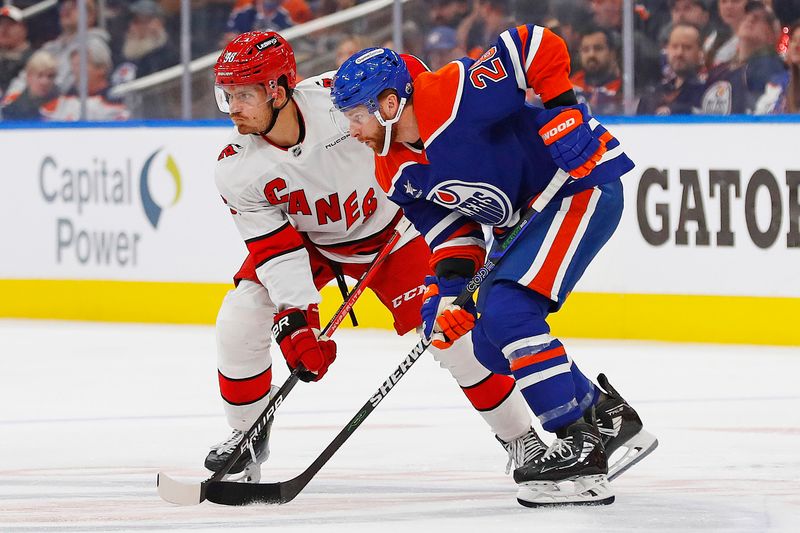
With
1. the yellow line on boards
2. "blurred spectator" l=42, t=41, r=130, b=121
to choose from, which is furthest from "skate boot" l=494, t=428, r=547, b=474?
"blurred spectator" l=42, t=41, r=130, b=121

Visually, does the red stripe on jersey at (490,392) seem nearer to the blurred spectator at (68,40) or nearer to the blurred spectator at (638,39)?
the blurred spectator at (638,39)

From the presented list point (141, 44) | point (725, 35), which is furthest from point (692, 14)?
point (141, 44)

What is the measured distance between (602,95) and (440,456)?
2772 millimetres

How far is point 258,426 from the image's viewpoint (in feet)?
11.7

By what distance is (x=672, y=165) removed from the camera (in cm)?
Answer: 611

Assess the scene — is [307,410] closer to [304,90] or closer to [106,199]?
[304,90]

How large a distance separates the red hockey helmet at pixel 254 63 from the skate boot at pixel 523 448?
2.99ft

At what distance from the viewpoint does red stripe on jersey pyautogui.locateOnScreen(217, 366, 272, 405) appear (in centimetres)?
368

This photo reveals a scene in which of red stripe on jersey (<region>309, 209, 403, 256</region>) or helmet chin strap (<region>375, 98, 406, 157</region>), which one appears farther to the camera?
red stripe on jersey (<region>309, 209, 403, 256</region>)

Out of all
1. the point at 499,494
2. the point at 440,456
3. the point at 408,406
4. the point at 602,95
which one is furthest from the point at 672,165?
the point at 499,494

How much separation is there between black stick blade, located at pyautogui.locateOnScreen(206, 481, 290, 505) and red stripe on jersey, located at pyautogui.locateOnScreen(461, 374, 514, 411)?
0.47 m

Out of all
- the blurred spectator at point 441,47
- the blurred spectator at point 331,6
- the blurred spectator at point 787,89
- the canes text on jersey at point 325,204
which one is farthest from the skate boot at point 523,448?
the blurred spectator at point 331,6

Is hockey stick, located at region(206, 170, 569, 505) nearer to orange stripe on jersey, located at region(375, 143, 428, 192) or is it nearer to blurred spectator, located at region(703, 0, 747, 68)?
orange stripe on jersey, located at region(375, 143, 428, 192)

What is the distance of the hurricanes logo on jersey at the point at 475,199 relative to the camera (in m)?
3.28
